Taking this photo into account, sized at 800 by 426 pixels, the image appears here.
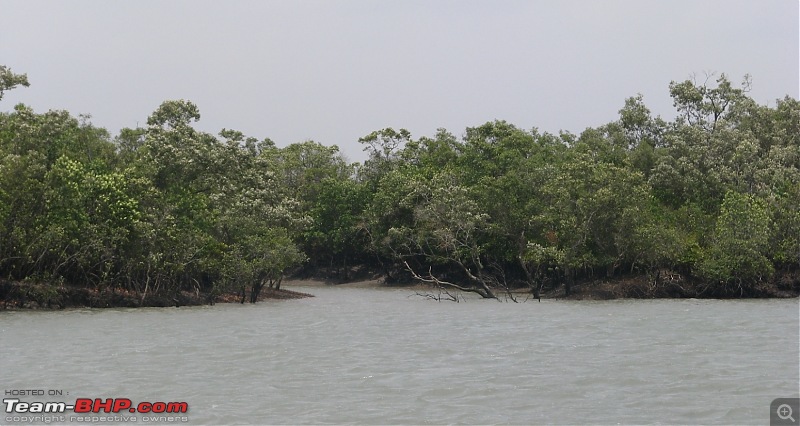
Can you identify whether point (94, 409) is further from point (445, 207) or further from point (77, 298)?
point (445, 207)

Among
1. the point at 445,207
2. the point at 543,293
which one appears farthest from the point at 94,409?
the point at 543,293

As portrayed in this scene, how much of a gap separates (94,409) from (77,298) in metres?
26.5

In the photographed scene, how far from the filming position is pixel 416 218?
59.3 metres

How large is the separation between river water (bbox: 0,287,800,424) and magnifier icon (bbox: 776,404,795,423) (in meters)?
0.41

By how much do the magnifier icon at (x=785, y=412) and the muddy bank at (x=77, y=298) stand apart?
32379mm

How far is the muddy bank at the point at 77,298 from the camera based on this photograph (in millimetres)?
38719

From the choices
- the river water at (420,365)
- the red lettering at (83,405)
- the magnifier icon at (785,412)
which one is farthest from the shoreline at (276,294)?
the magnifier icon at (785,412)

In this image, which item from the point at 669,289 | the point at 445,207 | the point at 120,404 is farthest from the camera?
the point at 445,207

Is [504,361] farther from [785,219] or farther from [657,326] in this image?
[785,219]

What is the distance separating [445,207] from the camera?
54938 mm

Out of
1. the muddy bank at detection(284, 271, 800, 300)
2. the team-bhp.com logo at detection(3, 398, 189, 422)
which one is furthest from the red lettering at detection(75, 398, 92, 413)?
the muddy bank at detection(284, 271, 800, 300)

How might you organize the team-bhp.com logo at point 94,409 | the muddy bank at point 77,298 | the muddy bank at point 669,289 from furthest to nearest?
the muddy bank at point 669,289, the muddy bank at point 77,298, the team-bhp.com logo at point 94,409

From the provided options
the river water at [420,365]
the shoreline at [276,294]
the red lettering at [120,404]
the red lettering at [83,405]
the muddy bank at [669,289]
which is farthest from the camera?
the muddy bank at [669,289]

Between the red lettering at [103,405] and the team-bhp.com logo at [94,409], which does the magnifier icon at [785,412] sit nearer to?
the team-bhp.com logo at [94,409]
